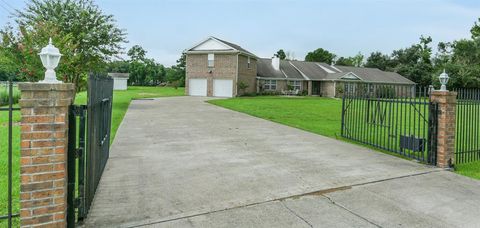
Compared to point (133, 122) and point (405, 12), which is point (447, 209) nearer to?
point (133, 122)

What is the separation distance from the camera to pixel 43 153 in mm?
3238

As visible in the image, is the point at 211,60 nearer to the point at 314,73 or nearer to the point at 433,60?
the point at 314,73

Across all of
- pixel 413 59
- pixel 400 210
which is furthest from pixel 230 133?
pixel 413 59

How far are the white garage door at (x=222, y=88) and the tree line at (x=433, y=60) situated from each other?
1085 inches

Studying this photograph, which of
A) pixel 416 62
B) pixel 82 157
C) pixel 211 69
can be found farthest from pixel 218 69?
pixel 416 62

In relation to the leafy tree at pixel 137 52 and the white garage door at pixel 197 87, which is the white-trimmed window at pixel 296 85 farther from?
the leafy tree at pixel 137 52

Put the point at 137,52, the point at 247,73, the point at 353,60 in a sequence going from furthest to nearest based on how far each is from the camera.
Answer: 1. the point at 137,52
2. the point at 353,60
3. the point at 247,73

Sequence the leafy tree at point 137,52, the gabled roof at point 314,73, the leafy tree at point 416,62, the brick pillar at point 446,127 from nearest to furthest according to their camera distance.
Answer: the brick pillar at point 446,127 → the gabled roof at point 314,73 → the leafy tree at point 416,62 → the leafy tree at point 137,52

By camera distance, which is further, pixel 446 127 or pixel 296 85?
pixel 296 85

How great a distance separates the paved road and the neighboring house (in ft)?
91.4

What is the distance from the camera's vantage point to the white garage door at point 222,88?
36.4 m

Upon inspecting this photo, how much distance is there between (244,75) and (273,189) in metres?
32.5

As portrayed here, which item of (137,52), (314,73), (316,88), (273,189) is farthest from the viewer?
(137,52)

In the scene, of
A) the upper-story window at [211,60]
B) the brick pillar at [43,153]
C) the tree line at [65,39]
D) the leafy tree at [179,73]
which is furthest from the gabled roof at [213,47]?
the brick pillar at [43,153]
